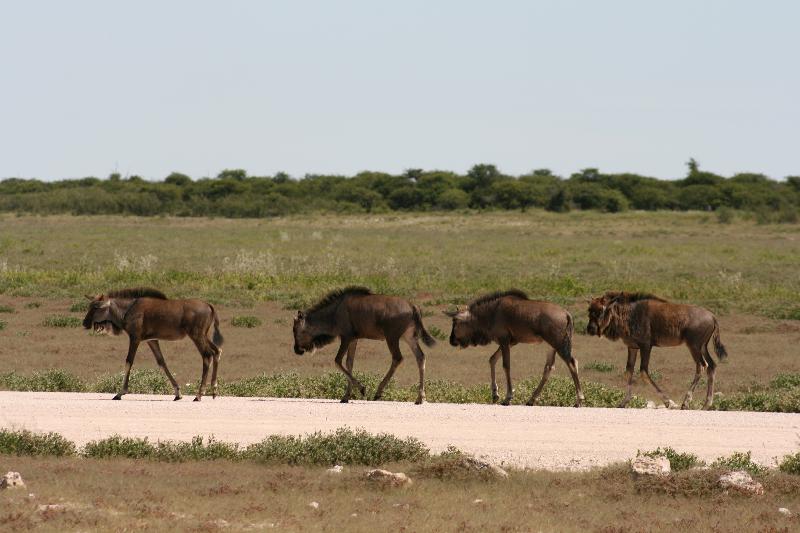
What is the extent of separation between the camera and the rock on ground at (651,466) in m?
11.6

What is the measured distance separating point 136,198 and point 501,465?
306ft

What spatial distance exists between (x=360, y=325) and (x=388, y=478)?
684cm

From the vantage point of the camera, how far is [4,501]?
10.3 metres

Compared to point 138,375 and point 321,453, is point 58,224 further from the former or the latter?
point 321,453

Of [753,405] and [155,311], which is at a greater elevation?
[155,311]

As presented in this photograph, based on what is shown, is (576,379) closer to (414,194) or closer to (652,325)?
(652,325)

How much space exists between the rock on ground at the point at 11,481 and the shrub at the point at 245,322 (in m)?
18.7

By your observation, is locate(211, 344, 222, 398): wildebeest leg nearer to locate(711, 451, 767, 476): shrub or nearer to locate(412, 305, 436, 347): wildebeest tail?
locate(412, 305, 436, 347): wildebeest tail

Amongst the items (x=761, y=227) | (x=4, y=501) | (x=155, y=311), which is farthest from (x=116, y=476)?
(x=761, y=227)

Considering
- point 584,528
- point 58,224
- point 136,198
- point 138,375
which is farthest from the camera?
point 136,198

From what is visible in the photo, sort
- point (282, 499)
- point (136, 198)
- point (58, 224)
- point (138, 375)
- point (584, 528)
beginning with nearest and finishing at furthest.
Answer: point (584, 528)
point (282, 499)
point (138, 375)
point (58, 224)
point (136, 198)

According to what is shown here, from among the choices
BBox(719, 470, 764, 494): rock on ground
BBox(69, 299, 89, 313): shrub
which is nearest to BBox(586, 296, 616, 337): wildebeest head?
BBox(719, 470, 764, 494): rock on ground

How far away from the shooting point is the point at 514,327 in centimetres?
1814

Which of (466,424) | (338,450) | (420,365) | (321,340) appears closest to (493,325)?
(420,365)
